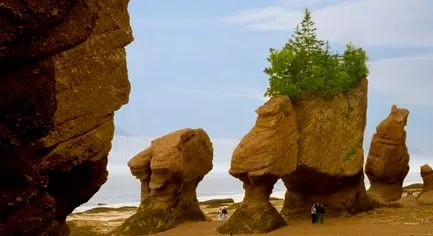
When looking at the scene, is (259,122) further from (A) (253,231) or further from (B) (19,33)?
(B) (19,33)

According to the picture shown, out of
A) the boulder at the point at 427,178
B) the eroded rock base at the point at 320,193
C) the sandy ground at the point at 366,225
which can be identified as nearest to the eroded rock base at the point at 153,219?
the sandy ground at the point at 366,225

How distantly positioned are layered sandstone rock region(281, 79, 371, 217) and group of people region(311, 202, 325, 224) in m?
2.55

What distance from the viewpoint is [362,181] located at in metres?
51.4

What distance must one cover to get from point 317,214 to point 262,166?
630 cm

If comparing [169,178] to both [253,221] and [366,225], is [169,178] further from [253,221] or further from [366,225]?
[366,225]

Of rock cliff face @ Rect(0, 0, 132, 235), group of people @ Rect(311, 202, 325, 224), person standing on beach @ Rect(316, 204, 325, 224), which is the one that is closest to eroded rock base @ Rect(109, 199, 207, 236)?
group of people @ Rect(311, 202, 325, 224)

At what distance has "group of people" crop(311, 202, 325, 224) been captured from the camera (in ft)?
148

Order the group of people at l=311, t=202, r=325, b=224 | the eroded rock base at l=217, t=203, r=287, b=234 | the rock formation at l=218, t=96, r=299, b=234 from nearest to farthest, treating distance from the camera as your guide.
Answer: the eroded rock base at l=217, t=203, r=287, b=234 → the rock formation at l=218, t=96, r=299, b=234 → the group of people at l=311, t=202, r=325, b=224

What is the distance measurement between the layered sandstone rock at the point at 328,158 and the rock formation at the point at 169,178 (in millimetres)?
7654

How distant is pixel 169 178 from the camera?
4819 cm

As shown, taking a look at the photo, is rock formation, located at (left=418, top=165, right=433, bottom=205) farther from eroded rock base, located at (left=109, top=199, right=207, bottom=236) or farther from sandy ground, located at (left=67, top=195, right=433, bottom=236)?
Answer: eroded rock base, located at (left=109, top=199, right=207, bottom=236)

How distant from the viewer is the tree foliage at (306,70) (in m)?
48.6

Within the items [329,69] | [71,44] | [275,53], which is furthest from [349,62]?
[71,44]

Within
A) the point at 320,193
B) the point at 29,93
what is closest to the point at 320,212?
the point at 320,193
